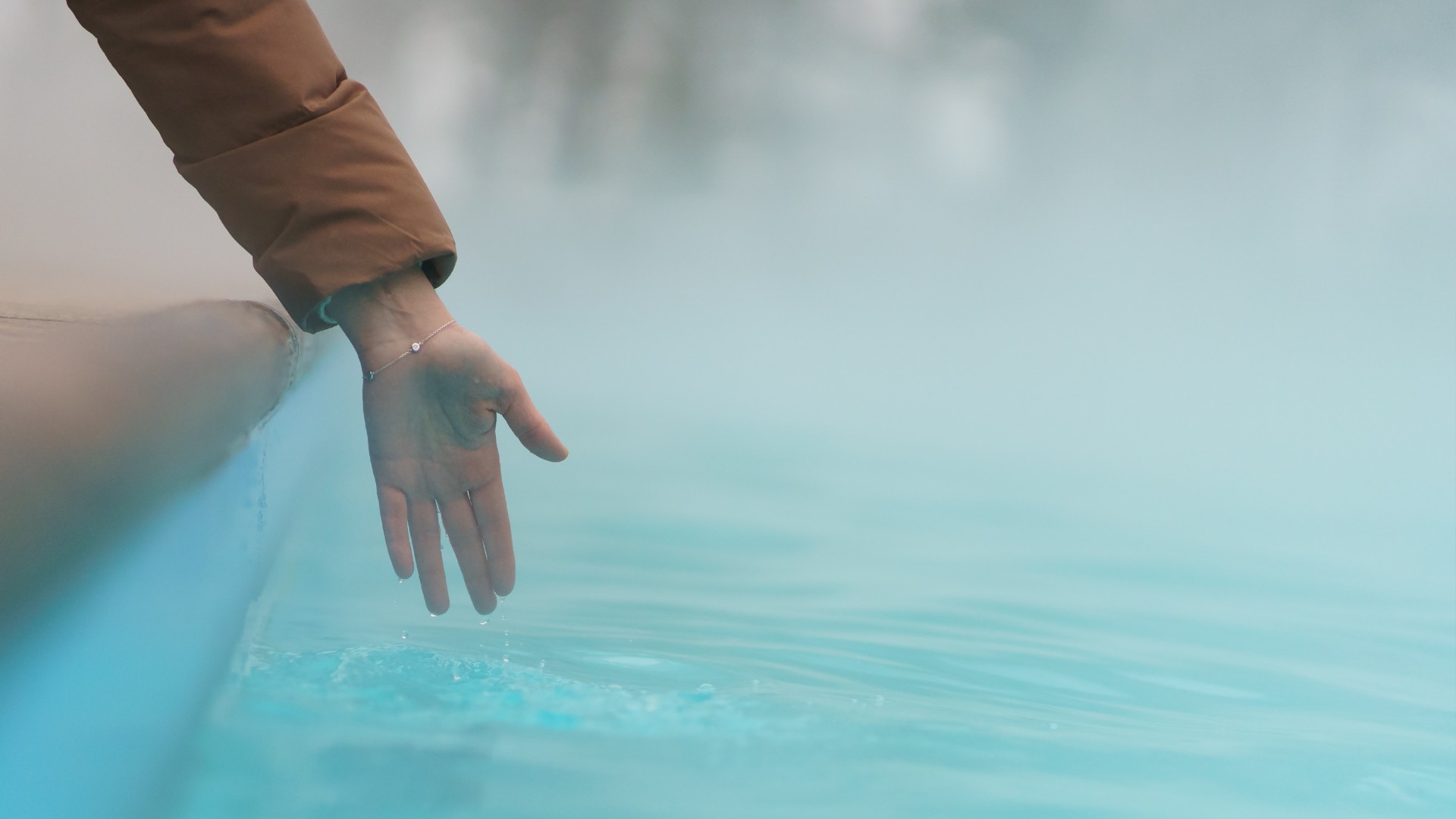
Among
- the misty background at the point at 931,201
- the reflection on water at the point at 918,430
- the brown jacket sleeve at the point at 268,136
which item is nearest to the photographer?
the brown jacket sleeve at the point at 268,136

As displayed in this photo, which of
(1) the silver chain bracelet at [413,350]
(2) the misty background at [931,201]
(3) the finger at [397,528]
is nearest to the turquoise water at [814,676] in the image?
(3) the finger at [397,528]

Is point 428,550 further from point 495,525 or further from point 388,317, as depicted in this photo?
point 388,317

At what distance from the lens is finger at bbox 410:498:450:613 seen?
0.69 m

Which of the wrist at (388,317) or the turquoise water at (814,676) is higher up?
the wrist at (388,317)

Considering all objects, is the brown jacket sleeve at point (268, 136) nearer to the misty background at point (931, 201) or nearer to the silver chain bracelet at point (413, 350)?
the silver chain bracelet at point (413, 350)

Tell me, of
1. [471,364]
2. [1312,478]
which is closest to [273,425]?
[471,364]

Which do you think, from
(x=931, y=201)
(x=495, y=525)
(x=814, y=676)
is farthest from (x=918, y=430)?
(x=495, y=525)

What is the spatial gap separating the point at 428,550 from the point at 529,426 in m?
0.10

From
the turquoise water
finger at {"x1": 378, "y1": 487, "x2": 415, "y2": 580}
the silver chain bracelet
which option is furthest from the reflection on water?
the silver chain bracelet

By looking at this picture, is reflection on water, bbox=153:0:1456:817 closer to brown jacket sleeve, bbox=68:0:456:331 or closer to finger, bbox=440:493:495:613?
finger, bbox=440:493:495:613

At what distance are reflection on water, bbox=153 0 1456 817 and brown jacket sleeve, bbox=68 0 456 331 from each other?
296 millimetres

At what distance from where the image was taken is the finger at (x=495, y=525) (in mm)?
699

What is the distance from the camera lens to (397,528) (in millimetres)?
677

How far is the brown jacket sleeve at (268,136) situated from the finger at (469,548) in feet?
0.49
